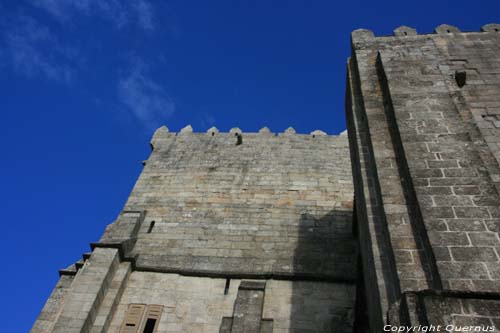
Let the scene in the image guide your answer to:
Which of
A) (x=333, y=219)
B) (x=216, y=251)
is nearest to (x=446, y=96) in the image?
(x=333, y=219)

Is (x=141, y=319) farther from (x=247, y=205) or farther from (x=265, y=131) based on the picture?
(x=265, y=131)

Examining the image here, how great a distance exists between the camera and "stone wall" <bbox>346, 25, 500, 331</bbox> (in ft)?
13.9

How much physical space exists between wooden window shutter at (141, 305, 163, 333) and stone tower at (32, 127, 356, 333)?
2 centimetres

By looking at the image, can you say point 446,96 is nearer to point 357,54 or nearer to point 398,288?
point 357,54

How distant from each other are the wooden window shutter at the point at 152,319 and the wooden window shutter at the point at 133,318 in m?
0.11

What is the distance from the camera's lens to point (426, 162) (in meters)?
5.29

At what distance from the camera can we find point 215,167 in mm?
13109

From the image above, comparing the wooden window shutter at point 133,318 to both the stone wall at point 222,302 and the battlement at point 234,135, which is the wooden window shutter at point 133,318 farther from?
the battlement at point 234,135

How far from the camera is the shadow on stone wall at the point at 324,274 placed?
8.46m

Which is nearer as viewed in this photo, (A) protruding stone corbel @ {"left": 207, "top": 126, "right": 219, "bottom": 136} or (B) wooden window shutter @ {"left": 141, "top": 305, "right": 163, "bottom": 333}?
(B) wooden window shutter @ {"left": 141, "top": 305, "right": 163, "bottom": 333}

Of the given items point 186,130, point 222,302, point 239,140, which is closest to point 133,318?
point 222,302

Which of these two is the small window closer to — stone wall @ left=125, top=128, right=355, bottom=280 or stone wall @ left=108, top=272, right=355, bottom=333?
stone wall @ left=108, top=272, right=355, bottom=333

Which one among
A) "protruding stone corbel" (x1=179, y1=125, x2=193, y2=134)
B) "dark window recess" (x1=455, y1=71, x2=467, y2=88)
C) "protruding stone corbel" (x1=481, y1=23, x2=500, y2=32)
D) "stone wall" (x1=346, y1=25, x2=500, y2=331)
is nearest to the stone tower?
"protruding stone corbel" (x1=179, y1=125, x2=193, y2=134)

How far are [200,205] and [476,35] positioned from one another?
7.88 m
